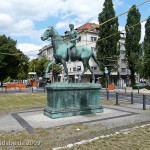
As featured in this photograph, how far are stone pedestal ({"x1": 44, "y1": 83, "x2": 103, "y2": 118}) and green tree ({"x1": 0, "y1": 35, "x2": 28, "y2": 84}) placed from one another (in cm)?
3831

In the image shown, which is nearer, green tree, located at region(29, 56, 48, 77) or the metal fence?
the metal fence

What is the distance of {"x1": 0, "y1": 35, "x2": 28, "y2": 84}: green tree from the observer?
48.9m

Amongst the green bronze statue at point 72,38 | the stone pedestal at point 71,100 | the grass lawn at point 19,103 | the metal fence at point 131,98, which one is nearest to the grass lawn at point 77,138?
the stone pedestal at point 71,100

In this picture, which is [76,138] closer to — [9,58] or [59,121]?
[59,121]

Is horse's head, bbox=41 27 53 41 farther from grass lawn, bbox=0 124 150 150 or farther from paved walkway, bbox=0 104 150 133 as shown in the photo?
grass lawn, bbox=0 124 150 150

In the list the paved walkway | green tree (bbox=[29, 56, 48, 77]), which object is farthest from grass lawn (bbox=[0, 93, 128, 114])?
green tree (bbox=[29, 56, 48, 77])

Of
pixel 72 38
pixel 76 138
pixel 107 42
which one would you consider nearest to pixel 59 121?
pixel 76 138

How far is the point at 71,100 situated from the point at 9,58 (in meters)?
41.3

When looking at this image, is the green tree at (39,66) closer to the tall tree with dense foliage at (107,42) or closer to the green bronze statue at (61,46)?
the tall tree with dense foliage at (107,42)

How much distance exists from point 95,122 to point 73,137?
249 centimetres

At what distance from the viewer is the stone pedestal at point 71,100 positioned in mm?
11172

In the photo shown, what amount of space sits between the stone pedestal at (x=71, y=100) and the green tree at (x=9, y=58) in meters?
38.3

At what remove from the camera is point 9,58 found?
5031 centimetres

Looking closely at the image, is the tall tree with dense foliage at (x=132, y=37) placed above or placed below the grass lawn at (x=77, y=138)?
above
